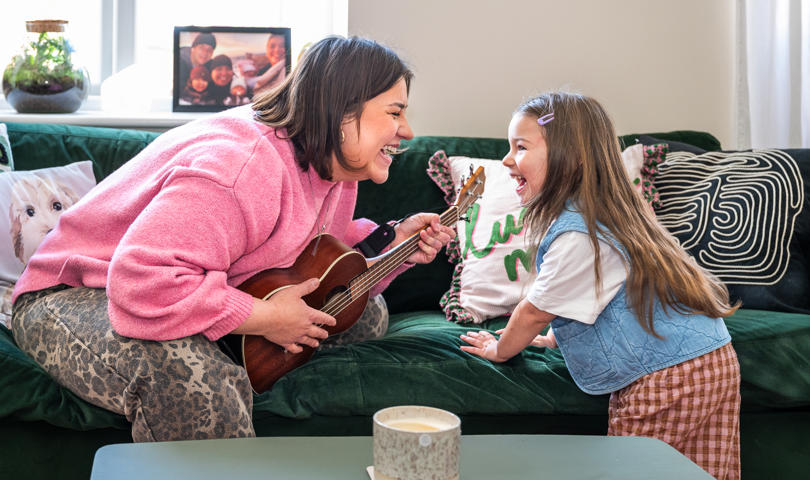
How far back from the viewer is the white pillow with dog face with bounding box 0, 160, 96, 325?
168 cm

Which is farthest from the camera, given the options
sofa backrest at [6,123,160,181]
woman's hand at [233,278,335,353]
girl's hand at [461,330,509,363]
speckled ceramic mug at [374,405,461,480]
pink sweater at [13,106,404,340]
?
sofa backrest at [6,123,160,181]

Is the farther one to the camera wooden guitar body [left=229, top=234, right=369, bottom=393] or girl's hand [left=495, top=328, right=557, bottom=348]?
girl's hand [left=495, top=328, right=557, bottom=348]

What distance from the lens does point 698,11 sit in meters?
2.74

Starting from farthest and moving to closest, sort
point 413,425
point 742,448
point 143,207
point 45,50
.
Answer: point 45,50
point 742,448
point 143,207
point 413,425

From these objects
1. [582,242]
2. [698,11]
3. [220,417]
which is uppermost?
[698,11]

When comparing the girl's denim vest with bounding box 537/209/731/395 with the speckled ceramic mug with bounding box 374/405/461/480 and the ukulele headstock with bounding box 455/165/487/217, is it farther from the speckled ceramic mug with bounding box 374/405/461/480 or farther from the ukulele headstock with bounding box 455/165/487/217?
the speckled ceramic mug with bounding box 374/405/461/480

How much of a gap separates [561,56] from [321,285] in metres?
1.50

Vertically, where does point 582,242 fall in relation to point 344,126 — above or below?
below

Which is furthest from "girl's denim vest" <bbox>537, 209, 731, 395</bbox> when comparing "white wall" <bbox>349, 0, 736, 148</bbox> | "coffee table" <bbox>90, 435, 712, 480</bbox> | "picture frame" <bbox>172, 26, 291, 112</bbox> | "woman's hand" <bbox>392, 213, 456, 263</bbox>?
"picture frame" <bbox>172, 26, 291, 112</bbox>

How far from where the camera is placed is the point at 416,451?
2.68 feet

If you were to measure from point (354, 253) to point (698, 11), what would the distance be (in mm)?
1786

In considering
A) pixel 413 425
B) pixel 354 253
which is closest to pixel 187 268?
pixel 354 253

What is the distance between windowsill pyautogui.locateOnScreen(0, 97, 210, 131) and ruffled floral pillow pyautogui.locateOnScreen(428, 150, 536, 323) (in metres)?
0.90

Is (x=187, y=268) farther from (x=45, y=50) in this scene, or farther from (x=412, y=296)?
(x=45, y=50)
